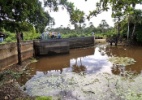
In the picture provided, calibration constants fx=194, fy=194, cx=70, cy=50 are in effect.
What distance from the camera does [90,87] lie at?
8062mm

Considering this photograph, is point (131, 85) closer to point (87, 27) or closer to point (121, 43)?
point (121, 43)

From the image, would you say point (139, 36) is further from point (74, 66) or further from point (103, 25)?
point (103, 25)

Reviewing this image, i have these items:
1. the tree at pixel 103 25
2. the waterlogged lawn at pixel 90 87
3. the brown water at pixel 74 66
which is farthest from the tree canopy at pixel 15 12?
the tree at pixel 103 25

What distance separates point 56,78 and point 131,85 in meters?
3.68

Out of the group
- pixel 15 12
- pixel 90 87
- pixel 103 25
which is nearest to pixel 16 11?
pixel 15 12

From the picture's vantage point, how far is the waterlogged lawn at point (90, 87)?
6.95m

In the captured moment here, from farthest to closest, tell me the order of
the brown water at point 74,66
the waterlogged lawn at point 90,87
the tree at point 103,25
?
the tree at point 103,25
the brown water at point 74,66
the waterlogged lawn at point 90,87

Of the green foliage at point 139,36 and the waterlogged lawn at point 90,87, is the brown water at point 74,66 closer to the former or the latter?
the waterlogged lawn at point 90,87

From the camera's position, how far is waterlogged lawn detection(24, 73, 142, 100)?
6.95m

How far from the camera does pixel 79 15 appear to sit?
5.80 meters

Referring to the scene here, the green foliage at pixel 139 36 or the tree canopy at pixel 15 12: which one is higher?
the tree canopy at pixel 15 12

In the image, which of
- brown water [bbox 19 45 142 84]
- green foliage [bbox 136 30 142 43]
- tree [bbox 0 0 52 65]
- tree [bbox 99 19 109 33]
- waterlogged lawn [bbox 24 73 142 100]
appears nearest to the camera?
tree [bbox 0 0 52 65]

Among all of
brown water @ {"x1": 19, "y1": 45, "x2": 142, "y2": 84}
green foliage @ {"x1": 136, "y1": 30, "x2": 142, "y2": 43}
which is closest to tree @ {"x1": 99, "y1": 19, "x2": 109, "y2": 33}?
green foliage @ {"x1": 136, "y1": 30, "x2": 142, "y2": 43}

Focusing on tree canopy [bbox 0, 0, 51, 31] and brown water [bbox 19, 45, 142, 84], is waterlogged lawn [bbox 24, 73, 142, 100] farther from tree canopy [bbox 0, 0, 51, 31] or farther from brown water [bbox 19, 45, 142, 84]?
tree canopy [bbox 0, 0, 51, 31]
